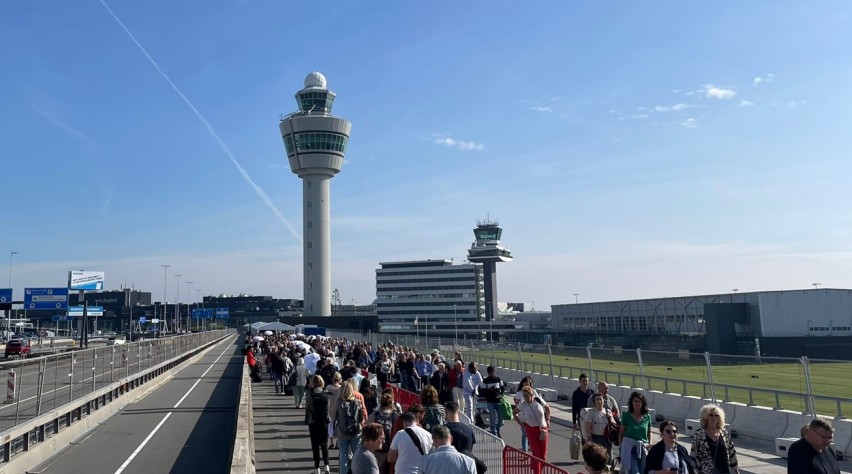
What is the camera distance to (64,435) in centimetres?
1533

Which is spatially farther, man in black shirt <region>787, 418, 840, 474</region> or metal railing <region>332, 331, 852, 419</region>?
metal railing <region>332, 331, 852, 419</region>

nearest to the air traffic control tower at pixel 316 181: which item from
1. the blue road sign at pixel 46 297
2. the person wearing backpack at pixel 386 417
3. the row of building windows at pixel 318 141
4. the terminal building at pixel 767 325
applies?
the row of building windows at pixel 318 141

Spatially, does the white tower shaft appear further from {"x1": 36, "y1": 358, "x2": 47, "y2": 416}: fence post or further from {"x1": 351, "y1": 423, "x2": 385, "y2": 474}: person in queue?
{"x1": 351, "y1": 423, "x2": 385, "y2": 474}: person in queue

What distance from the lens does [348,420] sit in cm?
1005

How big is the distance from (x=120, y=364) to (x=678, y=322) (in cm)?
7774

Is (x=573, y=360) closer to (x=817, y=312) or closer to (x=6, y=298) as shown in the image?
(x=817, y=312)

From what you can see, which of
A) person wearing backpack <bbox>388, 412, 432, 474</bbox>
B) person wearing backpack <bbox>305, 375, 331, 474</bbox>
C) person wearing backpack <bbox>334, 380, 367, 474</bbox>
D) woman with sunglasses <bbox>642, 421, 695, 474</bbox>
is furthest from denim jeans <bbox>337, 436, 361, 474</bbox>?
woman with sunglasses <bbox>642, 421, 695, 474</bbox>

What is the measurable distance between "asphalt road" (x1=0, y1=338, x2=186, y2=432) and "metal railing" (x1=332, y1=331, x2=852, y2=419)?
1504 cm

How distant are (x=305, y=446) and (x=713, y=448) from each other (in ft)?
31.7

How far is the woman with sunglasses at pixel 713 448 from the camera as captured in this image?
673cm

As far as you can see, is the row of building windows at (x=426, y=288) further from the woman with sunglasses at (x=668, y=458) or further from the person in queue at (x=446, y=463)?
the person in queue at (x=446, y=463)

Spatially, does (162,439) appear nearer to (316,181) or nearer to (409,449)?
(409,449)

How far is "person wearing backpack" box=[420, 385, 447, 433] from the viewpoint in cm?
952

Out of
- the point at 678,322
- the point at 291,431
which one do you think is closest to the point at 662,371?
the point at 291,431
